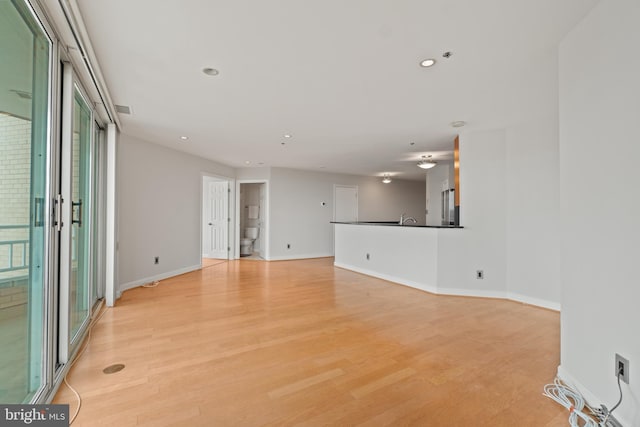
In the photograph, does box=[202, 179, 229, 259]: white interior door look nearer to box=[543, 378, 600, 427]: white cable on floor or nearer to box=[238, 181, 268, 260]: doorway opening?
box=[238, 181, 268, 260]: doorway opening

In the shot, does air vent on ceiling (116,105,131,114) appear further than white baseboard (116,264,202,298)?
No

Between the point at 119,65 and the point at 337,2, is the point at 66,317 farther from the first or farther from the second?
the point at 337,2

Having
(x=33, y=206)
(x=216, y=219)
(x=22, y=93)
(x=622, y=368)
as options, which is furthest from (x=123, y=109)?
(x=622, y=368)

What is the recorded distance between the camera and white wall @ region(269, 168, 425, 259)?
7461 mm

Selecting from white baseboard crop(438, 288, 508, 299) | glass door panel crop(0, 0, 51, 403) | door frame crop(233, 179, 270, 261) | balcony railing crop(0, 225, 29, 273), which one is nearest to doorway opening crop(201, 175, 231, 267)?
door frame crop(233, 179, 270, 261)

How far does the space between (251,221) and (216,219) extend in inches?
46.9

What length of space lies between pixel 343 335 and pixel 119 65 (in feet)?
10.3

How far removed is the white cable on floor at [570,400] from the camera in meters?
1.57

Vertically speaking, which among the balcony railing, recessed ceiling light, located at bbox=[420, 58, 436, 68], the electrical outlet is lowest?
the electrical outlet

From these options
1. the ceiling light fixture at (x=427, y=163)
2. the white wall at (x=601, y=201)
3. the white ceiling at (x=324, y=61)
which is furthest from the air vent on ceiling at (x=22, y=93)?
the ceiling light fixture at (x=427, y=163)

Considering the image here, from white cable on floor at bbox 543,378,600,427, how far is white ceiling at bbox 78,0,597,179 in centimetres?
240

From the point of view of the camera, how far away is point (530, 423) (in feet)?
5.18

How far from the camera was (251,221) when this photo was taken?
853 cm

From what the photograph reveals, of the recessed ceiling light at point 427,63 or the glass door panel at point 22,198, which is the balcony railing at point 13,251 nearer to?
the glass door panel at point 22,198
